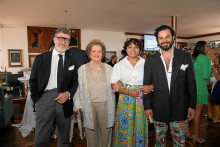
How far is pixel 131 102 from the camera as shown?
6.39 feet

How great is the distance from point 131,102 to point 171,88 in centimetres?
57

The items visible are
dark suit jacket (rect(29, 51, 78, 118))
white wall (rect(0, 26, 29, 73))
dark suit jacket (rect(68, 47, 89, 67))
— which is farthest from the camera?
white wall (rect(0, 26, 29, 73))

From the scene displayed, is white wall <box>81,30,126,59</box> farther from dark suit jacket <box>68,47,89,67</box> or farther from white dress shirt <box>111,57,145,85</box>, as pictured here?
white dress shirt <box>111,57,145,85</box>

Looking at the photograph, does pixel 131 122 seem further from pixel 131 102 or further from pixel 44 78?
pixel 44 78

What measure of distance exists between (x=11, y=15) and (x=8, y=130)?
457cm

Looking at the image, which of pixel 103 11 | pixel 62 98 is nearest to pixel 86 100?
pixel 62 98

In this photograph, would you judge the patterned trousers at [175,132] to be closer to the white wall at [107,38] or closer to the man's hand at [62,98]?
the man's hand at [62,98]

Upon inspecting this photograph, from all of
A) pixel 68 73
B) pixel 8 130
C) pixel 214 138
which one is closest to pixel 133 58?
pixel 68 73

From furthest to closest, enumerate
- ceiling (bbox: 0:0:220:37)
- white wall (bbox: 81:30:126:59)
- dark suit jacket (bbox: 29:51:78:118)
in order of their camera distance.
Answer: white wall (bbox: 81:30:126:59) < ceiling (bbox: 0:0:220:37) < dark suit jacket (bbox: 29:51:78:118)

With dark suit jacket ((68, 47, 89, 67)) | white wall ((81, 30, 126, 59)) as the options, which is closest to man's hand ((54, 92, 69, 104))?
dark suit jacket ((68, 47, 89, 67))

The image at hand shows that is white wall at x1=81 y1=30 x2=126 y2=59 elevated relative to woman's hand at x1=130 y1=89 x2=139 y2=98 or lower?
elevated

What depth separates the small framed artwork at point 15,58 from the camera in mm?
7375

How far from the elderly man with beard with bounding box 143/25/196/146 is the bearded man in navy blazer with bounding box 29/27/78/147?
94cm

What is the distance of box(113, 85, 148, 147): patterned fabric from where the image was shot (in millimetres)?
1933
